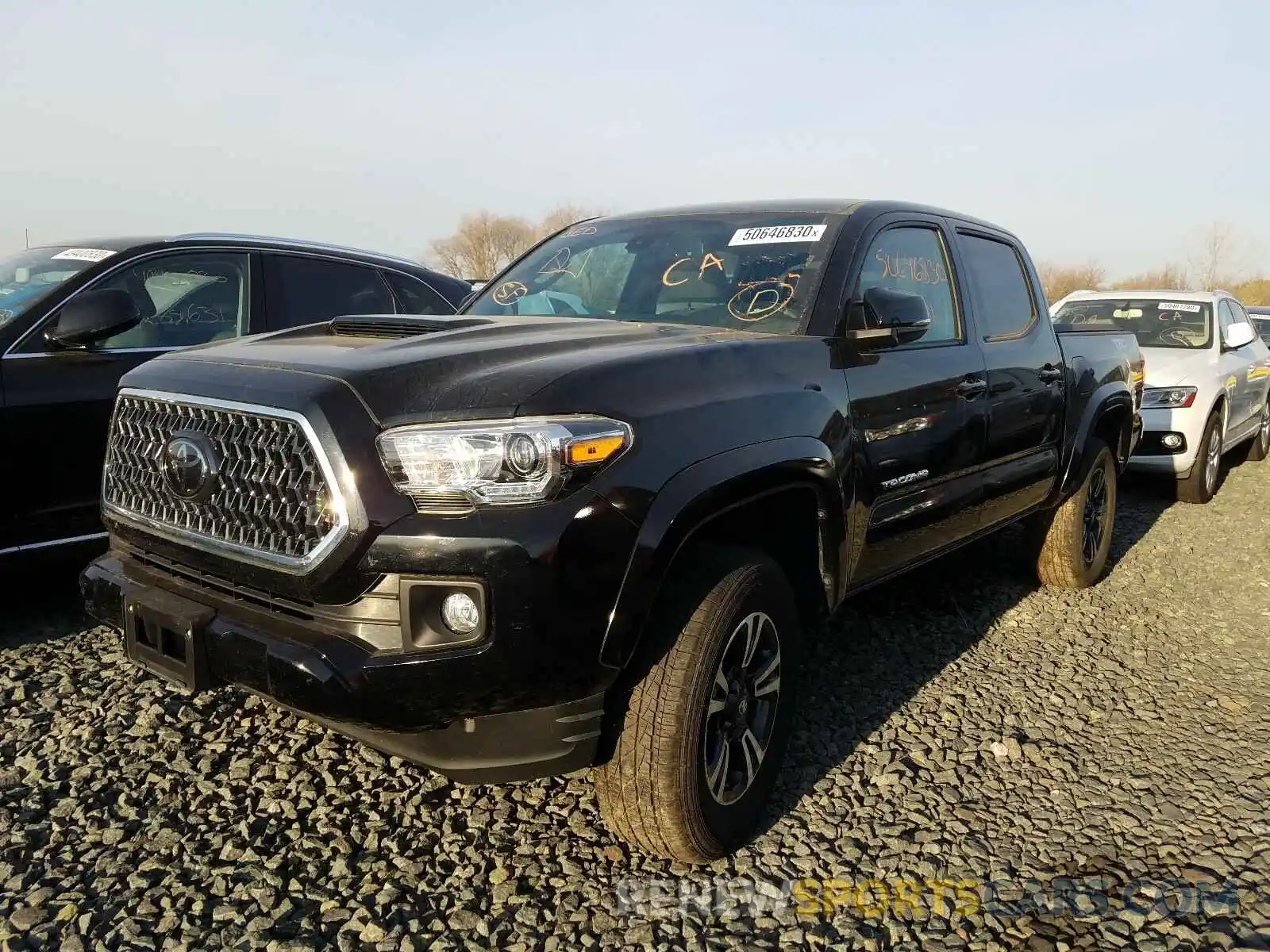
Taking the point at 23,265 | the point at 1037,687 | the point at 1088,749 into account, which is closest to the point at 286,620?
the point at 1088,749

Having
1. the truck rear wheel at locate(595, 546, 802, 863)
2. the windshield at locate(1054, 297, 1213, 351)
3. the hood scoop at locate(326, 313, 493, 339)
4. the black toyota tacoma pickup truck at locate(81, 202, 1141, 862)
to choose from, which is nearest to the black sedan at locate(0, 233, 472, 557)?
the black toyota tacoma pickup truck at locate(81, 202, 1141, 862)

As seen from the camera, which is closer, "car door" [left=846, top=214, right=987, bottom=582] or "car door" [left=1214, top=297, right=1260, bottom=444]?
"car door" [left=846, top=214, right=987, bottom=582]

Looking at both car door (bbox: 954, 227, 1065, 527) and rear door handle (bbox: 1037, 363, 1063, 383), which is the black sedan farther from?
rear door handle (bbox: 1037, 363, 1063, 383)

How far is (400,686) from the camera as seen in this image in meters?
1.98

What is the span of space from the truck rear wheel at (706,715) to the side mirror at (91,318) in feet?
9.51

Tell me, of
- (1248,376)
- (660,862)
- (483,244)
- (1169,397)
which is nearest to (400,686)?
(660,862)

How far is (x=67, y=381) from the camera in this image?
12.6ft

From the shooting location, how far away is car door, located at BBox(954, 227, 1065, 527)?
3.90m

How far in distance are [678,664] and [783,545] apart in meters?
0.71

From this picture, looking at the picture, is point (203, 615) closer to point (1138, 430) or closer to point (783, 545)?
point (783, 545)

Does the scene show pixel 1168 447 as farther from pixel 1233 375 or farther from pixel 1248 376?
pixel 1248 376

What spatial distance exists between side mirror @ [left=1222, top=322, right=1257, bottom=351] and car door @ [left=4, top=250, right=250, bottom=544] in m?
8.19

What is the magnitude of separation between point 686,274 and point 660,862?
1960mm

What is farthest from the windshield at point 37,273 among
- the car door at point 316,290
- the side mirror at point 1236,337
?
the side mirror at point 1236,337
